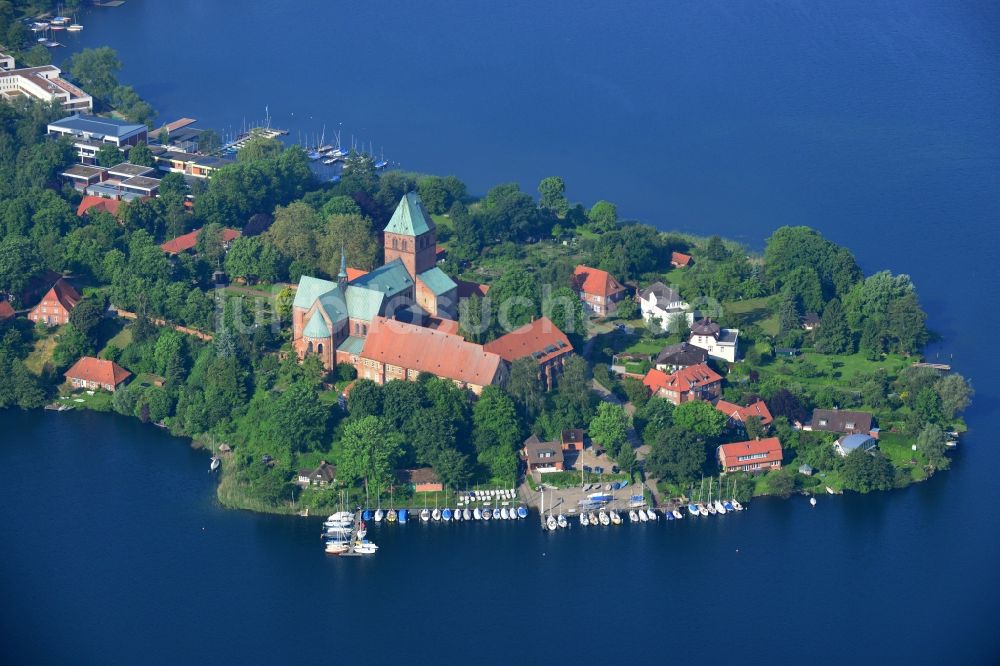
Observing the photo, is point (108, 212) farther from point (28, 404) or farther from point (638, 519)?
point (638, 519)

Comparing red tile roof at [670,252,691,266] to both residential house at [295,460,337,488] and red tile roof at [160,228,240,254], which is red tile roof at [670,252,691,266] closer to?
red tile roof at [160,228,240,254]

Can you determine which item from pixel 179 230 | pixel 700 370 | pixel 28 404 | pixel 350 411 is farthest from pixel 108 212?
pixel 700 370

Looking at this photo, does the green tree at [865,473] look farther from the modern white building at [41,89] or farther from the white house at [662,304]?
the modern white building at [41,89]

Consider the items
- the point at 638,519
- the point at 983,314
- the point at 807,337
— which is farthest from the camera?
the point at 983,314

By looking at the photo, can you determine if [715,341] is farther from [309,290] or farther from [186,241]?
[186,241]

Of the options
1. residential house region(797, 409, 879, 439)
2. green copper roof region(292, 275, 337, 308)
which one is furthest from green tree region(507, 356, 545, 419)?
residential house region(797, 409, 879, 439)

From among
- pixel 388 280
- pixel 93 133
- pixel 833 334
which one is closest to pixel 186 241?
pixel 388 280

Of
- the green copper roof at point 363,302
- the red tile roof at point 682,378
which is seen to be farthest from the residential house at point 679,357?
the green copper roof at point 363,302
